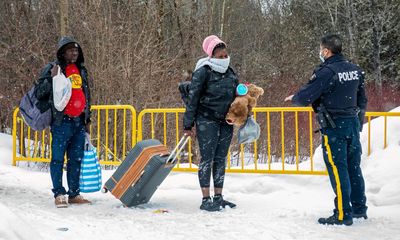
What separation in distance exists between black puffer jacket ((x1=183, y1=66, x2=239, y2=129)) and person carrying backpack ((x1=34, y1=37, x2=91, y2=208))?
4.19 ft

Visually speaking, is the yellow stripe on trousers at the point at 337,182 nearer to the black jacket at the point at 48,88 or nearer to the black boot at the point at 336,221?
the black boot at the point at 336,221

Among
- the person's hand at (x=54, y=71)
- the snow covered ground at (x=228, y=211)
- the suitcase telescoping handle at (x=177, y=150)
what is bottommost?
the snow covered ground at (x=228, y=211)

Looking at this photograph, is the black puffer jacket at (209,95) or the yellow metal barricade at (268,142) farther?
the yellow metal barricade at (268,142)

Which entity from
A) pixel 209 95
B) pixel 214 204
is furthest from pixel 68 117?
pixel 214 204

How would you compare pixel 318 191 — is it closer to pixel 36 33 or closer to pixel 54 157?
pixel 54 157

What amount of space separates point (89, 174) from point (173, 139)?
5228mm

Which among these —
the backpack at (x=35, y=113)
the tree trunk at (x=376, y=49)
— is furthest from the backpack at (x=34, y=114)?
the tree trunk at (x=376, y=49)

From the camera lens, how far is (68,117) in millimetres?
6348

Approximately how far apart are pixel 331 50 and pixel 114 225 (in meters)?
→ 2.71

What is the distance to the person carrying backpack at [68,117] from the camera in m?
6.25

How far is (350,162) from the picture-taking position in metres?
5.62

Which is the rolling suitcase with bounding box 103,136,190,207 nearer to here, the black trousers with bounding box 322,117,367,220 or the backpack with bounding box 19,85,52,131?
the backpack with bounding box 19,85,52,131

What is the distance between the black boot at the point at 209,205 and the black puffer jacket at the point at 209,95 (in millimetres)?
842

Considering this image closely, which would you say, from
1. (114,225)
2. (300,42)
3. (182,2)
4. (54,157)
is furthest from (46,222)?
(300,42)
